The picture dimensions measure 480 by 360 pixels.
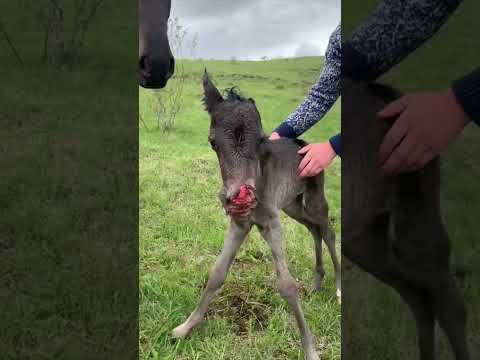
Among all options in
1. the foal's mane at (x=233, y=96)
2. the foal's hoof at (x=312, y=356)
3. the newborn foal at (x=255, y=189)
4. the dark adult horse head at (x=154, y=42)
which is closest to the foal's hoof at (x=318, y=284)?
the newborn foal at (x=255, y=189)

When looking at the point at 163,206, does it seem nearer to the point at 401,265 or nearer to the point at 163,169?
the point at 163,169

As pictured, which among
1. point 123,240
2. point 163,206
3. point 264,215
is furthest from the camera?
point 163,206

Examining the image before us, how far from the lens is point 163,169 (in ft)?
13.5

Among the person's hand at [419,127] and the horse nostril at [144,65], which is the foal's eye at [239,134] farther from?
the person's hand at [419,127]

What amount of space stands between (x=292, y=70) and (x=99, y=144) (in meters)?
5.01

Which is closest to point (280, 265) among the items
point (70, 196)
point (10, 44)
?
point (70, 196)

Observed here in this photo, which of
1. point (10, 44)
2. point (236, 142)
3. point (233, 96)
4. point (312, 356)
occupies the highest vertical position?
point (10, 44)

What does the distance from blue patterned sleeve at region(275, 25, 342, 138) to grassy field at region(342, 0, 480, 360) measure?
58 cm

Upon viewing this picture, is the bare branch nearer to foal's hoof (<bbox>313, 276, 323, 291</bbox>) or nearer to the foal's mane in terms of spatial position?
the foal's mane

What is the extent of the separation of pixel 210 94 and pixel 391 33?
32.5 inches

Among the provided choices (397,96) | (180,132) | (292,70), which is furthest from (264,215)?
(292,70)

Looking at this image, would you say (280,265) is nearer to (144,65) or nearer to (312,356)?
(312,356)

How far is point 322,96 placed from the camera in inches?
60.6

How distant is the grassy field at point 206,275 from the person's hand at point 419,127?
1181mm
